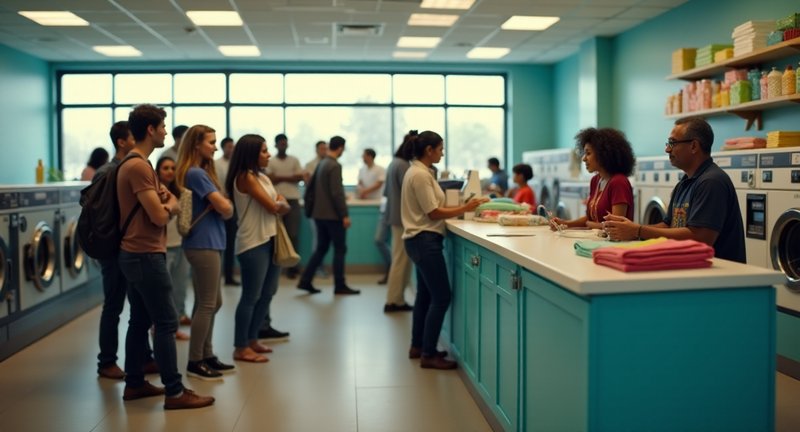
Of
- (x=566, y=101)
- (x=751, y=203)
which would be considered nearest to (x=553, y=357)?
(x=751, y=203)

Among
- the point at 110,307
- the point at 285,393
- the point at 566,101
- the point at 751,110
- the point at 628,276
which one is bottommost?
the point at 285,393

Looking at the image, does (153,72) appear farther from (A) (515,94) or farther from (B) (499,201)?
(B) (499,201)

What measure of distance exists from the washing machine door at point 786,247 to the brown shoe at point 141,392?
140 inches

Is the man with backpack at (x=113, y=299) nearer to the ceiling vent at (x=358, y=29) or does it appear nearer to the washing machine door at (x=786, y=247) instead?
the washing machine door at (x=786, y=247)

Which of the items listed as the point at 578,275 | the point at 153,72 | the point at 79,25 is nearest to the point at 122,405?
the point at 578,275

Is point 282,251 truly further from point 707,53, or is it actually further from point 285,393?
point 707,53

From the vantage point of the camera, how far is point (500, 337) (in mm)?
3221

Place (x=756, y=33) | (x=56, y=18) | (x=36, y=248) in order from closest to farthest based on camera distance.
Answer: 1. (x=36, y=248)
2. (x=756, y=33)
3. (x=56, y=18)

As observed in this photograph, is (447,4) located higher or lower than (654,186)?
higher

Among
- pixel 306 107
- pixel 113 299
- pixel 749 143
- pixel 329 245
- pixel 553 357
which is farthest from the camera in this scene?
pixel 306 107

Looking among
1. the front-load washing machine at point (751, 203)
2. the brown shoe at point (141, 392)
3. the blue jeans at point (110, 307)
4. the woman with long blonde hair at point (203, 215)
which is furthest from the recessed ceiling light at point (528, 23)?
the brown shoe at point (141, 392)

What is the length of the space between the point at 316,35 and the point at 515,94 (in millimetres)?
3598

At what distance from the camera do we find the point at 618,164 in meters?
3.65

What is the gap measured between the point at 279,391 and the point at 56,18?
5.44 meters
